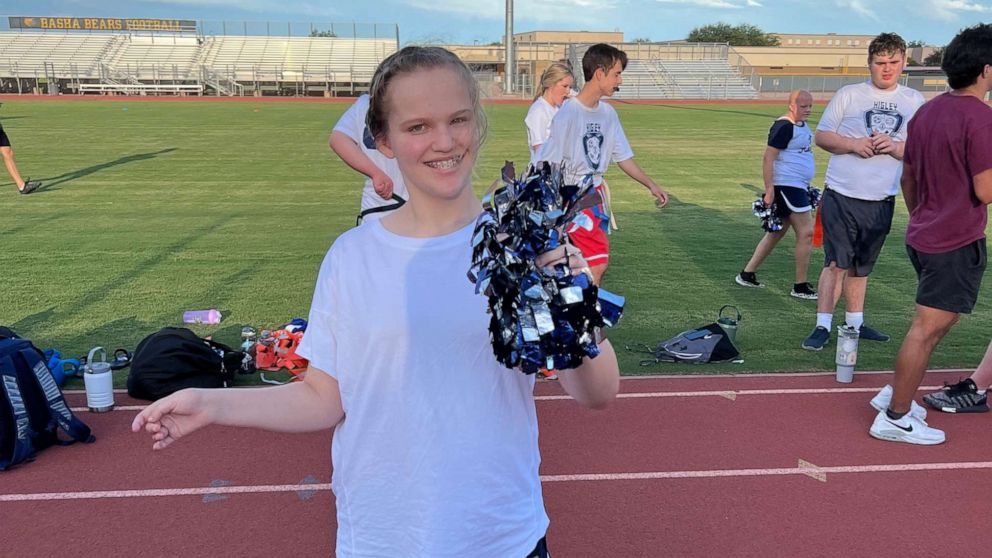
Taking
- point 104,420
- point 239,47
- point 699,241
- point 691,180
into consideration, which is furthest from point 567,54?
point 104,420

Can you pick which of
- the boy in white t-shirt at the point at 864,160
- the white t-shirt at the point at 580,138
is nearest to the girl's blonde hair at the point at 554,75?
the white t-shirt at the point at 580,138

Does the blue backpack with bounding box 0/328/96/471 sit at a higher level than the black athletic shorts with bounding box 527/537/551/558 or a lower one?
lower

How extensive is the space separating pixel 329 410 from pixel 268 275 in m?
6.77

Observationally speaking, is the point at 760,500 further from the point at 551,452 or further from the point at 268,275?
Result: the point at 268,275

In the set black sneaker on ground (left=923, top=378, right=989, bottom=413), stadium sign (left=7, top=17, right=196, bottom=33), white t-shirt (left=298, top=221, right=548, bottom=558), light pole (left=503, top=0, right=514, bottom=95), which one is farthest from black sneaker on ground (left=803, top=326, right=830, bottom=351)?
stadium sign (left=7, top=17, right=196, bottom=33)

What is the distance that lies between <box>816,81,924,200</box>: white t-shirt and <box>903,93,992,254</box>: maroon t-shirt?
1.22 meters

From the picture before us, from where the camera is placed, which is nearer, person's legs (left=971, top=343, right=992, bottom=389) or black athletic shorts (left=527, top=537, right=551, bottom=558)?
black athletic shorts (left=527, top=537, right=551, bottom=558)

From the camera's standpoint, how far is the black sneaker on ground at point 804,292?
7398mm

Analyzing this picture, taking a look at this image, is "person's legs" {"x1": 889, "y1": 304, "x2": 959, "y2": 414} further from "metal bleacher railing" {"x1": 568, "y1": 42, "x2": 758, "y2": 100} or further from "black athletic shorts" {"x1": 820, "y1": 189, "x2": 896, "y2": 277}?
"metal bleacher railing" {"x1": 568, "y1": 42, "x2": 758, "y2": 100}

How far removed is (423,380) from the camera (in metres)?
1.60

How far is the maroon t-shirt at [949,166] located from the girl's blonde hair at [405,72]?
10.9 ft

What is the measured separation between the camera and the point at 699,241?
9.90m

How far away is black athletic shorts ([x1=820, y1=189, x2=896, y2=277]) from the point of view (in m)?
5.61

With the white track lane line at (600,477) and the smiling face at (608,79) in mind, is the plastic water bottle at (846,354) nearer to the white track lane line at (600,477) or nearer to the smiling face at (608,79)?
the white track lane line at (600,477)
